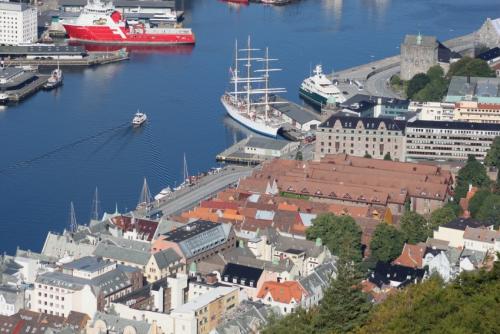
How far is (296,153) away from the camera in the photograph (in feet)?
117

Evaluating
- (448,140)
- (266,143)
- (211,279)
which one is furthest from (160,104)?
(211,279)

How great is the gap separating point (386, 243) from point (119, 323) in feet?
20.9

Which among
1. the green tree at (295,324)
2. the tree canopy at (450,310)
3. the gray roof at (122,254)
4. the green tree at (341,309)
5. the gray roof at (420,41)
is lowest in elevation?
the gray roof at (122,254)

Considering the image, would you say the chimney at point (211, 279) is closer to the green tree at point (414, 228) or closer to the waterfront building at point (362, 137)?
the green tree at point (414, 228)

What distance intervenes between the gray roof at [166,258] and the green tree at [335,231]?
3.09 metres

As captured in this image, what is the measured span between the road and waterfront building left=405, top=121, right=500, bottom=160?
4131 mm

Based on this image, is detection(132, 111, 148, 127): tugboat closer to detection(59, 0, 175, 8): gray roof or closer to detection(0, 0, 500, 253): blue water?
detection(0, 0, 500, 253): blue water

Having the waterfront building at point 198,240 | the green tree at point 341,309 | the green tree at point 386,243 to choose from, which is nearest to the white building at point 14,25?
the waterfront building at point 198,240

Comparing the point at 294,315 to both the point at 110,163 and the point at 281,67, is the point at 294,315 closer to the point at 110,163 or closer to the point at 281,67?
the point at 110,163

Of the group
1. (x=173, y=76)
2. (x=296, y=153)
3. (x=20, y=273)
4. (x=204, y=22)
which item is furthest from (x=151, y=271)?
(x=204, y=22)

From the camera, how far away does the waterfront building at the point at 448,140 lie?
34.6m

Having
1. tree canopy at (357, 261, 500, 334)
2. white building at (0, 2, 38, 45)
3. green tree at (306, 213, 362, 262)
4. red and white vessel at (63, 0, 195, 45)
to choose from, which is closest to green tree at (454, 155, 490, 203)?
green tree at (306, 213, 362, 262)

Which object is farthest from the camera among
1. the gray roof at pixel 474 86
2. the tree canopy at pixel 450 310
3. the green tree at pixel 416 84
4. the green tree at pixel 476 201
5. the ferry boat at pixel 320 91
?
the green tree at pixel 416 84

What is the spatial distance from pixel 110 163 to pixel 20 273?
9091 millimetres
